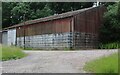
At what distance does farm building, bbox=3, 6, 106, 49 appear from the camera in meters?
30.4

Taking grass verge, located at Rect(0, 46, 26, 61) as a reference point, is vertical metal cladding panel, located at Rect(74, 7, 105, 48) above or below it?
above

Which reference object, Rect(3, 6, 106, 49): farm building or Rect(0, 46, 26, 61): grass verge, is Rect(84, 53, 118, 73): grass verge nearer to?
Rect(0, 46, 26, 61): grass verge

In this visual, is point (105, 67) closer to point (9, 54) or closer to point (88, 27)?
point (9, 54)

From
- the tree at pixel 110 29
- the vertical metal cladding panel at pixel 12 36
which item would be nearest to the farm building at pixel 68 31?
the tree at pixel 110 29

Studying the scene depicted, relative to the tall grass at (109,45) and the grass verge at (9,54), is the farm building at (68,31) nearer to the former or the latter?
the tall grass at (109,45)

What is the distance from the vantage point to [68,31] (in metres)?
30.5

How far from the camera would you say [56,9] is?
50.9m

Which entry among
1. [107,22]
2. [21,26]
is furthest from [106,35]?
[21,26]

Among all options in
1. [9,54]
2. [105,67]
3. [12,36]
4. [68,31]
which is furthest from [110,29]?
[105,67]

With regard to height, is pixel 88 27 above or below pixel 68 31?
above

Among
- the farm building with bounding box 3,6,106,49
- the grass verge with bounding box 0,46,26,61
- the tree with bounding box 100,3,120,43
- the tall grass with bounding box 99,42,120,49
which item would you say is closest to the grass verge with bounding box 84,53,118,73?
the grass verge with bounding box 0,46,26,61

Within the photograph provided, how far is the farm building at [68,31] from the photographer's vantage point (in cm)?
3036

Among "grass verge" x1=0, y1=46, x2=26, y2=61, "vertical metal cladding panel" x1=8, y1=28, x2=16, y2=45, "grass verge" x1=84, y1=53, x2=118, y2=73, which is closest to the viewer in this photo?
"grass verge" x1=84, y1=53, x2=118, y2=73

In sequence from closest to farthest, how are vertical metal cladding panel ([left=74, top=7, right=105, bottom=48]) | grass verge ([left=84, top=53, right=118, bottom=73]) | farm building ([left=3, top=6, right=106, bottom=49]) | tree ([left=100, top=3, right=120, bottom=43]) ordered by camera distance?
grass verge ([left=84, top=53, right=118, bottom=73]) → farm building ([left=3, top=6, right=106, bottom=49]) → vertical metal cladding panel ([left=74, top=7, right=105, bottom=48]) → tree ([left=100, top=3, right=120, bottom=43])
